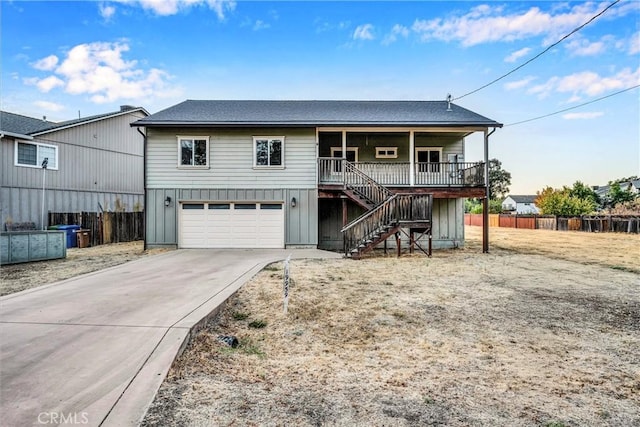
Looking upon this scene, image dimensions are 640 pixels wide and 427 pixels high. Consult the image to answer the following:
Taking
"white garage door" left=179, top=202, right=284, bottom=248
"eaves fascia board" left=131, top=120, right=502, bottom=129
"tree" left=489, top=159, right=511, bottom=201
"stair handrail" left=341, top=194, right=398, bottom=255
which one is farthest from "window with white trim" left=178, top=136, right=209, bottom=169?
"tree" left=489, top=159, right=511, bottom=201

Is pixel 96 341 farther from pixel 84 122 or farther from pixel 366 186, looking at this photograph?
pixel 84 122

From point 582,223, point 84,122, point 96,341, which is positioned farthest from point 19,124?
point 582,223

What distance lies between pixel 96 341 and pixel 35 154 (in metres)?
16.4

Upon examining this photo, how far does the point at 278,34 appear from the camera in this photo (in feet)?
62.7

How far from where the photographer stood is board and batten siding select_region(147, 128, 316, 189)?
13969 millimetres

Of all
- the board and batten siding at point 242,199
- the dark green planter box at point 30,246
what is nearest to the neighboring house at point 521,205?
the board and batten siding at point 242,199

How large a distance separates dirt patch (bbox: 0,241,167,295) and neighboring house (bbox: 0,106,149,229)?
507cm

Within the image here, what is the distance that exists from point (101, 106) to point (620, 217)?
127 ft

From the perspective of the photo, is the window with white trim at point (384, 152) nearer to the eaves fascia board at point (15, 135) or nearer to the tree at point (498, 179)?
the eaves fascia board at point (15, 135)

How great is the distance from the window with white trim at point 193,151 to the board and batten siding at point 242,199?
3.75 ft

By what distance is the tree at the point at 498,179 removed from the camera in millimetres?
72938

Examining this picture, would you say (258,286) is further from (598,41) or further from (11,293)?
(598,41)

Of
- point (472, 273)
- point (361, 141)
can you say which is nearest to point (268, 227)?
point (361, 141)

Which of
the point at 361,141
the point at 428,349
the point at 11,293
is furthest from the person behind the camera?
the point at 361,141
